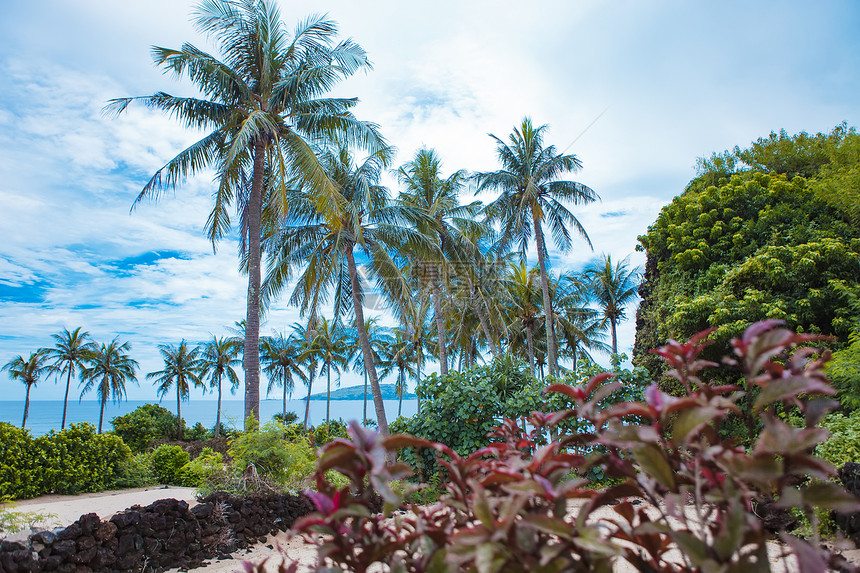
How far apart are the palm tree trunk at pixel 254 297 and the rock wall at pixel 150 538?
4.83 metres

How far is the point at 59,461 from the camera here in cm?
1049

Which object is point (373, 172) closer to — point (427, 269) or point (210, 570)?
point (427, 269)

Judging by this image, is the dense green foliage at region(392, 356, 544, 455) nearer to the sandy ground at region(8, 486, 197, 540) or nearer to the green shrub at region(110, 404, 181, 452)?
the sandy ground at region(8, 486, 197, 540)

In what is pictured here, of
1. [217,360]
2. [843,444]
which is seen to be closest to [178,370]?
[217,360]

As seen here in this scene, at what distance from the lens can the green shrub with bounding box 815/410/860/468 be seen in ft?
18.3

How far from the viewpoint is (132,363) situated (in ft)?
99.0

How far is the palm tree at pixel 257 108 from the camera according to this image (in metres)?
10.7

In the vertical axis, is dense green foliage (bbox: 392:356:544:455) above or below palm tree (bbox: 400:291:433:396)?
below

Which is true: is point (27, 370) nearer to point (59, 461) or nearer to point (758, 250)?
point (59, 461)

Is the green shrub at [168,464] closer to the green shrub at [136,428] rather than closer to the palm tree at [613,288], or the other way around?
the green shrub at [136,428]

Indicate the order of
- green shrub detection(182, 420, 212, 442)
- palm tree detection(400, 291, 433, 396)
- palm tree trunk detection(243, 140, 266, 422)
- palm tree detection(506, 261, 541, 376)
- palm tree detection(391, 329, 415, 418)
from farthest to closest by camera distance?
palm tree detection(391, 329, 415, 418)
green shrub detection(182, 420, 212, 442)
palm tree detection(506, 261, 541, 376)
palm tree detection(400, 291, 433, 396)
palm tree trunk detection(243, 140, 266, 422)

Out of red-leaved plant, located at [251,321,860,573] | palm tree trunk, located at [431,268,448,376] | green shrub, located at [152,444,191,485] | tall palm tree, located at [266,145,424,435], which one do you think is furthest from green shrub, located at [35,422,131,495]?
red-leaved plant, located at [251,321,860,573]

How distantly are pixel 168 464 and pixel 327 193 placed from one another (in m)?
8.92

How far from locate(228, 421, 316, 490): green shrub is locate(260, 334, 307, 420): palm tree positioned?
27400 mm
